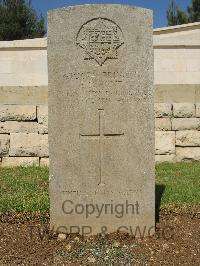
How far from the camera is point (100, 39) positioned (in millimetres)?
4129

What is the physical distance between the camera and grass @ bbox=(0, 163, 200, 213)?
522cm

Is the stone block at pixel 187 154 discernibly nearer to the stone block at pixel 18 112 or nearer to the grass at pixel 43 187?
the grass at pixel 43 187

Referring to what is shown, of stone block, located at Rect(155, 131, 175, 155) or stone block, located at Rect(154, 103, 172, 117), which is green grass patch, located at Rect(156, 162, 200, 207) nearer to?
stone block, located at Rect(155, 131, 175, 155)

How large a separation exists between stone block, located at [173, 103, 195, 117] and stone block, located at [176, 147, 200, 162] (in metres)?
0.64

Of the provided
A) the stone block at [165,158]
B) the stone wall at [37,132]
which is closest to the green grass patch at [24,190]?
the stone wall at [37,132]

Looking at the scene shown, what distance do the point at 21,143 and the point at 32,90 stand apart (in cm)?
100

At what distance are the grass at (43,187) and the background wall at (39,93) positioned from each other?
441 mm

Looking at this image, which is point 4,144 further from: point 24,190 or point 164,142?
point 164,142

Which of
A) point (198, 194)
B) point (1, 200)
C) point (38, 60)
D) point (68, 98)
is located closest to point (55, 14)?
point (68, 98)

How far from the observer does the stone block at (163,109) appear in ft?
26.6

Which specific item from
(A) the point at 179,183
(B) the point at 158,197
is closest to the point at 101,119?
(B) the point at 158,197

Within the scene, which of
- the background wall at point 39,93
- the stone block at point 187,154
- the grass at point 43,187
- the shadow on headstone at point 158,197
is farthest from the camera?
the stone block at point 187,154

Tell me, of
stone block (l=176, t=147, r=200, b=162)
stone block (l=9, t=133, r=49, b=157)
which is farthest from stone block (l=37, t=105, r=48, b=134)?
stone block (l=176, t=147, r=200, b=162)

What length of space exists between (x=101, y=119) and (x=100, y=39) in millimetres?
758
